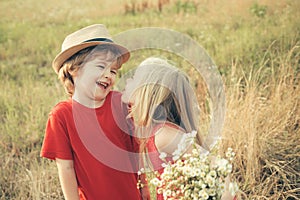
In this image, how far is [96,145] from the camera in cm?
210

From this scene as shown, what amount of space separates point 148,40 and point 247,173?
120 inches

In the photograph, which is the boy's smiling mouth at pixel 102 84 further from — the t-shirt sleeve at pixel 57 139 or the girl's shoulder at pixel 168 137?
the girl's shoulder at pixel 168 137

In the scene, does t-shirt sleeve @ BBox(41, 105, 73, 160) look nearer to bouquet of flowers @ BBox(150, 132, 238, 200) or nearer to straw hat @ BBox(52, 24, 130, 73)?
straw hat @ BBox(52, 24, 130, 73)

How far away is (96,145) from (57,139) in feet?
0.58

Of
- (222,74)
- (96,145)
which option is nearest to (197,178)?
(96,145)

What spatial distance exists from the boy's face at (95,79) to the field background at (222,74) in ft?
3.27

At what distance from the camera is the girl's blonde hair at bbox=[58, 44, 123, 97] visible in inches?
84.0

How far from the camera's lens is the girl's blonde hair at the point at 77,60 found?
2135 millimetres

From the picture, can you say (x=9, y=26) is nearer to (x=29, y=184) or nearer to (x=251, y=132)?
(x=29, y=184)

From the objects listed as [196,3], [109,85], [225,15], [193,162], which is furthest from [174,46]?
[193,162]

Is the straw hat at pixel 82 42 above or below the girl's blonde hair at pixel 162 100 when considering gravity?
above

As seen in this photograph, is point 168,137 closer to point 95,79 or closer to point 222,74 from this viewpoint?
point 95,79

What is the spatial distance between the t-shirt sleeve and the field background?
938mm

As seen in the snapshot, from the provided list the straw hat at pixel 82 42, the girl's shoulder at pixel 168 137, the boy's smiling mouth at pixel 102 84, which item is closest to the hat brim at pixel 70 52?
the straw hat at pixel 82 42
